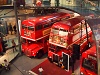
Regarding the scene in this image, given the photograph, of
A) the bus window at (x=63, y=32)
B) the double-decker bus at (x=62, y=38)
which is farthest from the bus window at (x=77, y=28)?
the bus window at (x=63, y=32)

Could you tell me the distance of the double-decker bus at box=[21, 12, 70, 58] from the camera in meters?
11.2

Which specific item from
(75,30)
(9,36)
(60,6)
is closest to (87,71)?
(75,30)

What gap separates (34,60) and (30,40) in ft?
6.09

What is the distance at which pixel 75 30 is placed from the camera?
10664 millimetres

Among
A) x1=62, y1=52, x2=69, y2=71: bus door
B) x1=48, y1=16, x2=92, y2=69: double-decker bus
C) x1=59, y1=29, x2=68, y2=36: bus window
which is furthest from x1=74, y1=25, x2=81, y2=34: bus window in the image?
x1=62, y1=52, x2=69, y2=71: bus door

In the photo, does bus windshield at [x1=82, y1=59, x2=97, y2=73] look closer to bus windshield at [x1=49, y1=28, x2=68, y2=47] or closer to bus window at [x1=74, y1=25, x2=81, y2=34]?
bus windshield at [x1=49, y1=28, x2=68, y2=47]

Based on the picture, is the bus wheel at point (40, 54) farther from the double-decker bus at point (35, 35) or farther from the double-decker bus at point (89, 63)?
the double-decker bus at point (89, 63)

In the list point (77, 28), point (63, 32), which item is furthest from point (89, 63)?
point (77, 28)

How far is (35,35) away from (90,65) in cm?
550

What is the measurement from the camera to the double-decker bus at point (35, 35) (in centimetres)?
1121

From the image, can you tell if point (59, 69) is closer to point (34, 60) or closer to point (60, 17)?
point (34, 60)

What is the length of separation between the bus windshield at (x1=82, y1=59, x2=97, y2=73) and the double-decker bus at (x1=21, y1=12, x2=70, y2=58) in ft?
16.5

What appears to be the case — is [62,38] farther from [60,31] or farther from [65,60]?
[65,60]

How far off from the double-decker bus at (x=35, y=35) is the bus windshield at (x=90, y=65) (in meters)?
5.04
